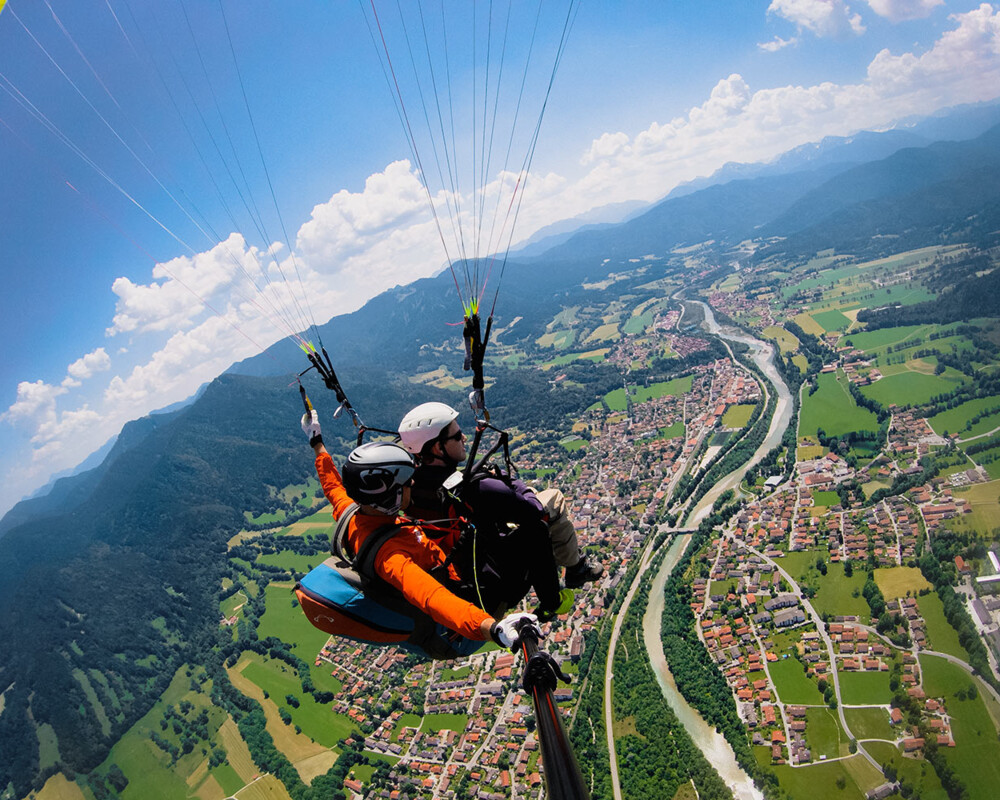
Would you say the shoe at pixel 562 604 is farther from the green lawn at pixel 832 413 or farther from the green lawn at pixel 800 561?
the green lawn at pixel 832 413

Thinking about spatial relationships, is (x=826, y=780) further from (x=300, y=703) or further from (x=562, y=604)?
(x=300, y=703)

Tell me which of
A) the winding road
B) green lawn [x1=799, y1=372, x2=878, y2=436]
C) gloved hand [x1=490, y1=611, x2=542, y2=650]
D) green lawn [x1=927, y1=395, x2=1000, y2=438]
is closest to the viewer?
gloved hand [x1=490, y1=611, x2=542, y2=650]

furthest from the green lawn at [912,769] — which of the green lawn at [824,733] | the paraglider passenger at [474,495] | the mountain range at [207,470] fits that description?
the mountain range at [207,470]

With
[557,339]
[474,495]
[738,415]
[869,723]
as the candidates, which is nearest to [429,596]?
[474,495]

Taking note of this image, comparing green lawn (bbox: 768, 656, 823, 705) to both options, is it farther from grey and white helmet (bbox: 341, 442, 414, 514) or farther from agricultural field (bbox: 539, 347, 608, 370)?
agricultural field (bbox: 539, 347, 608, 370)

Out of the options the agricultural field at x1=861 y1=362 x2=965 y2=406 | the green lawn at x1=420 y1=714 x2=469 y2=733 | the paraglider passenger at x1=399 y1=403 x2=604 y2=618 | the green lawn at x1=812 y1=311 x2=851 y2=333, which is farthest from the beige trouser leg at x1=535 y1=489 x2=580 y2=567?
the green lawn at x1=812 y1=311 x2=851 y2=333
